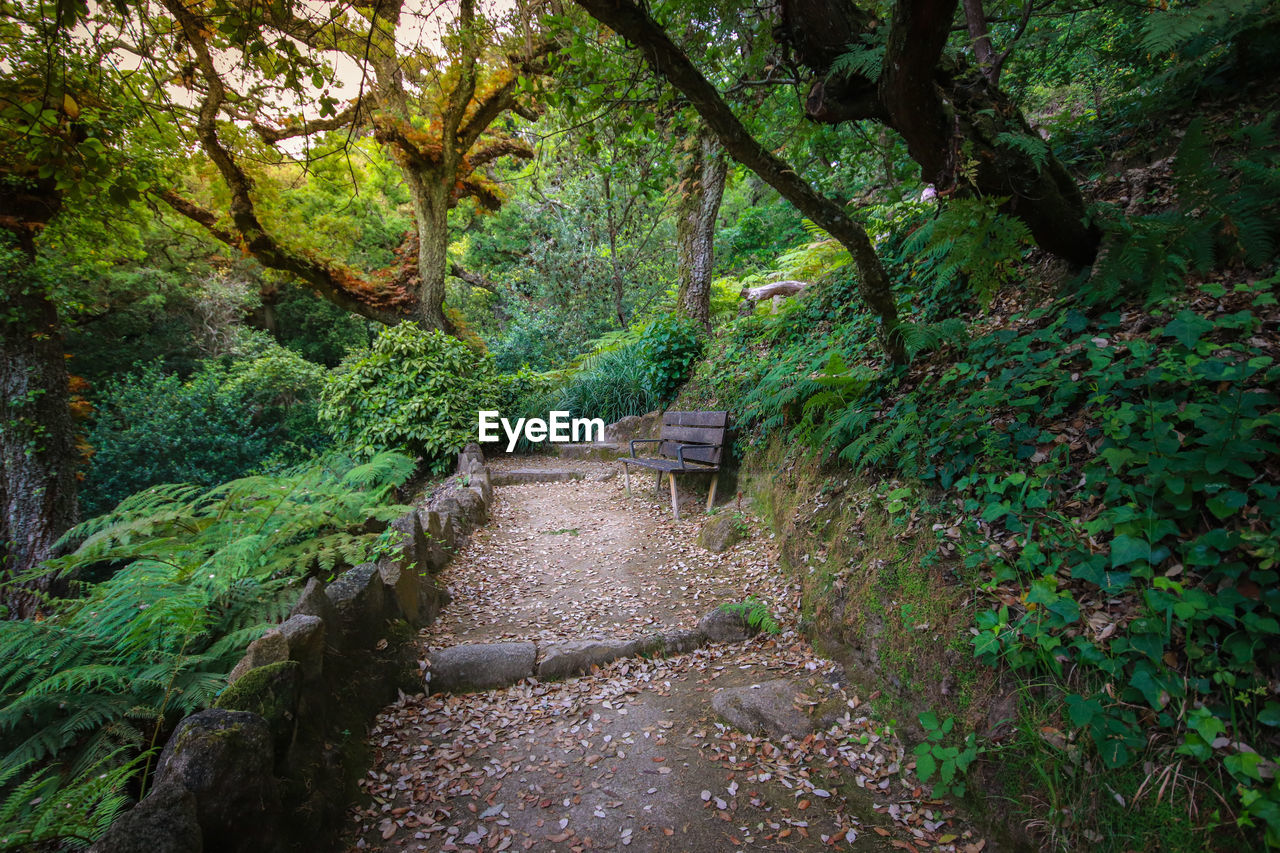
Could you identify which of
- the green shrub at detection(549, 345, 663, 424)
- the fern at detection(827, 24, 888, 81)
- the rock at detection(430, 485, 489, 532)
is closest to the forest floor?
the rock at detection(430, 485, 489, 532)

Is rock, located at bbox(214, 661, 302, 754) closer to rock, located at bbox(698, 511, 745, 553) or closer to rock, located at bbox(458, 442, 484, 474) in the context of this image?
rock, located at bbox(698, 511, 745, 553)

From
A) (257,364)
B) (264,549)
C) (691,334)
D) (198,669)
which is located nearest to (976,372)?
(198,669)

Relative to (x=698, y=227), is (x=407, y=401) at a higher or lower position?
lower

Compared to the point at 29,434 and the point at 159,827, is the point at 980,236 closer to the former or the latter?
the point at 159,827

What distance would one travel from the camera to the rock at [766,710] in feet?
7.82

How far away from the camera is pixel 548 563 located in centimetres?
477

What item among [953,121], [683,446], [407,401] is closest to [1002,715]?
[953,121]

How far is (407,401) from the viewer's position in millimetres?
7641

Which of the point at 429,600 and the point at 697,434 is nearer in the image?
the point at 429,600

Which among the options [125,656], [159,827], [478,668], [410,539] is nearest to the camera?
[159,827]

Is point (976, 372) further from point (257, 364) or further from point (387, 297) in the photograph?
point (257, 364)

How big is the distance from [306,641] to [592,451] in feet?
19.9

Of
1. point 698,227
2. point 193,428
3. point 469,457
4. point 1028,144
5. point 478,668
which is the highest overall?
point 698,227

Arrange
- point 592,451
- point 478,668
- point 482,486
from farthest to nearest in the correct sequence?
point 592,451 < point 482,486 < point 478,668
